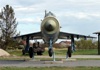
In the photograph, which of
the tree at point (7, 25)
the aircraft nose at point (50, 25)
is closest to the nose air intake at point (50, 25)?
the aircraft nose at point (50, 25)

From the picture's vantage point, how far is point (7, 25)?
71688mm

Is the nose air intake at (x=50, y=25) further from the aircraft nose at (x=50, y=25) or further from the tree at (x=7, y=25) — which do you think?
the tree at (x=7, y=25)

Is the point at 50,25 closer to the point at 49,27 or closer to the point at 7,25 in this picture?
the point at 49,27

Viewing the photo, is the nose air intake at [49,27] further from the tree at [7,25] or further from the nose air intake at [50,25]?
the tree at [7,25]

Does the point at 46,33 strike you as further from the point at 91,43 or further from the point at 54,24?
the point at 91,43

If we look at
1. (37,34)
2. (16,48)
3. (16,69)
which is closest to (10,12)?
(16,48)

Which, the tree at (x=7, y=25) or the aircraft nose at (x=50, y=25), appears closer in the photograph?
the aircraft nose at (x=50, y=25)

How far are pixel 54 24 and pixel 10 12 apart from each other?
151ft

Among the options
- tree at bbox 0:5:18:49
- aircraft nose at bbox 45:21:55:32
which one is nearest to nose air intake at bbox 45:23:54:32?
aircraft nose at bbox 45:21:55:32

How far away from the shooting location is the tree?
232 feet

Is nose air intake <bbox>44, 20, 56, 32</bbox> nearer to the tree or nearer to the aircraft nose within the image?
the aircraft nose

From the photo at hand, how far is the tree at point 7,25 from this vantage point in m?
70.6

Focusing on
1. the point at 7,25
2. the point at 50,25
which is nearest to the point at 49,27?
the point at 50,25

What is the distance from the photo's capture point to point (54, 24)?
27547 millimetres
